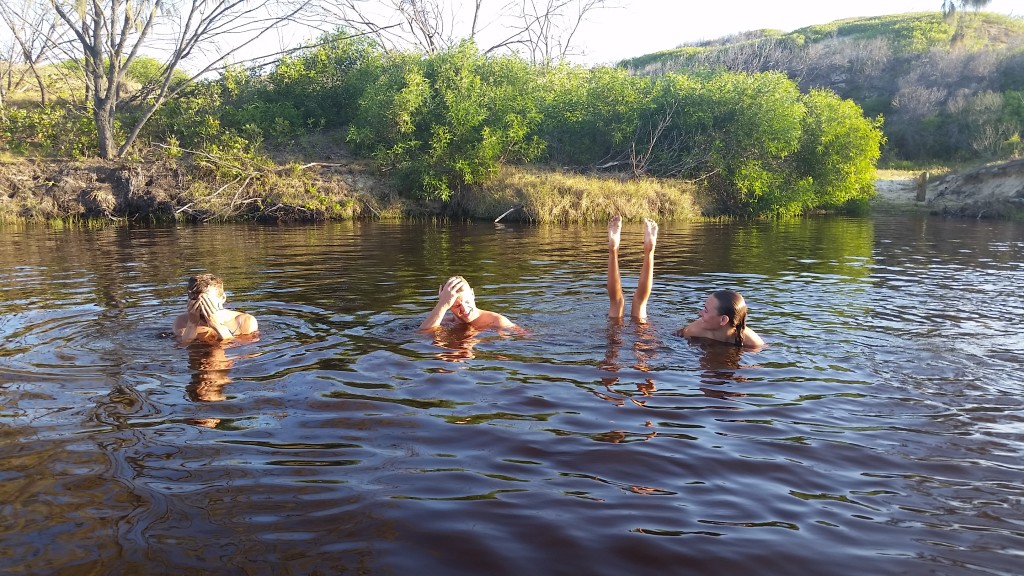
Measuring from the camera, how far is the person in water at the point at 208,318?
7.39 m

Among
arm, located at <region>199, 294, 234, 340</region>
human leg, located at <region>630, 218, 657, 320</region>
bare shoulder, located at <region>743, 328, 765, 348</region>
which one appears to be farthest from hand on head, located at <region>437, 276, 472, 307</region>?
bare shoulder, located at <region>743, 328, 765, 348</region>

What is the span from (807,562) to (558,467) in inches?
60.7

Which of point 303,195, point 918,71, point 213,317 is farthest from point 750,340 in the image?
point 918,71

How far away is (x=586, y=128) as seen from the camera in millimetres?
33062

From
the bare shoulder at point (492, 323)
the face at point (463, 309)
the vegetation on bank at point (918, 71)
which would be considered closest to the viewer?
the face at point (463, 309)

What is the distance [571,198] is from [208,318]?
20615 millimetres

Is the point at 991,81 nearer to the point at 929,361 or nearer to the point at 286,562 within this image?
the point at 929,361

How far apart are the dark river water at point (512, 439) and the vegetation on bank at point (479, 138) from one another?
16.8m

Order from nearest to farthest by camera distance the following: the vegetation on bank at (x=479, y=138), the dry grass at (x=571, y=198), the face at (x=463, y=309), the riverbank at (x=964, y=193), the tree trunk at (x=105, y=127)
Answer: the face at (x=463, y=309) < the dry grass at (x=571, y=198) < the vegetation on bank at (x=479, y=138) < the tree trunk at (x=105, y=127) < the riverbank at (x=964, y=193)

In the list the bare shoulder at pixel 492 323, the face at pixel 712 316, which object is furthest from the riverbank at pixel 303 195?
the face at pixel 712 316

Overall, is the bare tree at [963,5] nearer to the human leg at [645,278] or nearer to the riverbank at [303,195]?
the riverbank at [303,195]

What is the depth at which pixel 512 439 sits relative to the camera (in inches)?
195

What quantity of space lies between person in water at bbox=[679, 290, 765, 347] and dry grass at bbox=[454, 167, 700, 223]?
18.9 meters

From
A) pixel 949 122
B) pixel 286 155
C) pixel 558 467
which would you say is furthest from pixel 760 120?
pixel 558 467
